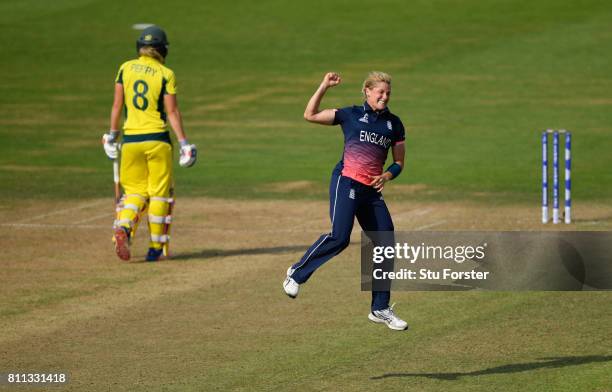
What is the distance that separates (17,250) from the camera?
17.9 meters

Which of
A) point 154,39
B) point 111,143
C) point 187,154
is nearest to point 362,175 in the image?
point 187,154

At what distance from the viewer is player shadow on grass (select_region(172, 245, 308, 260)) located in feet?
57.7

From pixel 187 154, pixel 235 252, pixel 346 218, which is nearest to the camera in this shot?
pixel 346 218

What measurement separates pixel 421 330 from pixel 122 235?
495cm

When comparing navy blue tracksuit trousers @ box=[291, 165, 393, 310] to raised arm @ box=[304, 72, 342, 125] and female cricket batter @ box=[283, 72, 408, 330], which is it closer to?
female cricket batter @ box=[283, 72, 408, 330]

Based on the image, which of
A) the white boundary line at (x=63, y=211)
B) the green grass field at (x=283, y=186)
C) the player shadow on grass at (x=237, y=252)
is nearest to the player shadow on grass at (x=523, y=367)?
the green grass field at (x=283, y=186)

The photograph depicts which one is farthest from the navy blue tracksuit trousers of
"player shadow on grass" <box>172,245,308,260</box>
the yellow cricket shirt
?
"player shadow on grass" <box>172,245,308,260</box>

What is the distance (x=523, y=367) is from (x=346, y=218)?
6.65 feet

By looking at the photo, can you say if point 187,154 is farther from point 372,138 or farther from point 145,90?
point 372,138

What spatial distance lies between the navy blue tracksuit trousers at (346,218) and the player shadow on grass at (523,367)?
94cm

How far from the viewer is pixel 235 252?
703 inches

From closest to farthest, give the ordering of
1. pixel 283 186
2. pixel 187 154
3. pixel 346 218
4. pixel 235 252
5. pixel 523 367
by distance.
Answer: pixel 523 367
pixel 346 218
pixel 187 154
pixel 235 252
pixel 283 186

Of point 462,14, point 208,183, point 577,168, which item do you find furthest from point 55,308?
point 462,14

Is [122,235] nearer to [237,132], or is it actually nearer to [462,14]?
[237,132]
